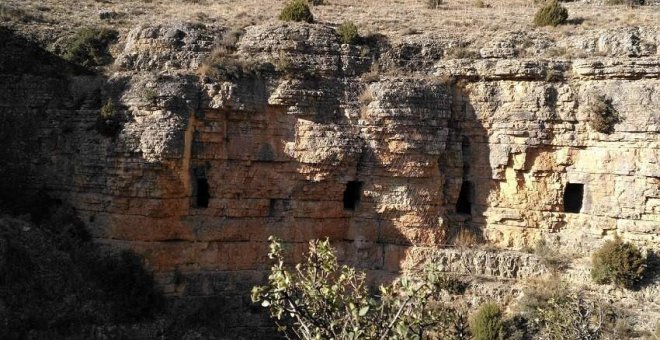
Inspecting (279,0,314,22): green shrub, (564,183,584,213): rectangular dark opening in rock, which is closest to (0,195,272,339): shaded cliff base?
(564,183,584,213): rectangular dark opening in rock

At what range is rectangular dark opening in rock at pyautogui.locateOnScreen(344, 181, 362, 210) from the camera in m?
15.5

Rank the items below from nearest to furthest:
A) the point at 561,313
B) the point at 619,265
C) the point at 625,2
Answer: the point at 561,313 < the point at 619,265 < the point at 625,2

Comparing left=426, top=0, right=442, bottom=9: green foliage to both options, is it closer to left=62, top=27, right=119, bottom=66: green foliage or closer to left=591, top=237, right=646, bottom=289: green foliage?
left=62, top=27, right=119, bottom=66: green foliage

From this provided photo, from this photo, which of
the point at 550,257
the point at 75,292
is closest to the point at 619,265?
the point at 550,257

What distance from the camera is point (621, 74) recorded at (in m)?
14.3

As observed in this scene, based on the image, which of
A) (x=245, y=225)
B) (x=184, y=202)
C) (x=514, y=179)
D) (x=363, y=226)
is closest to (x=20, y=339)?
(x=184, y=202)

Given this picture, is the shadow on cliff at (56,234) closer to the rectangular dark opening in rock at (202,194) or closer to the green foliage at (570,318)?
the rectangular dark opening in rock at (202,194)

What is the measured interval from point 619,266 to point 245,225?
892 centimetres

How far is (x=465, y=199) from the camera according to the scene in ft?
53.0

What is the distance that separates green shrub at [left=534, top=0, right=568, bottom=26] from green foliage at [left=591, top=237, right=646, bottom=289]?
23.5 ft

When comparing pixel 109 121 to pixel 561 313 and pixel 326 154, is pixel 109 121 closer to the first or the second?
pixel 326 154

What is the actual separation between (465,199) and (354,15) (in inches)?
315

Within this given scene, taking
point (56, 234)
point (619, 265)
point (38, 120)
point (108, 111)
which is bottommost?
point (619, 265)

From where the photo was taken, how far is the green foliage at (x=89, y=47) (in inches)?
637
